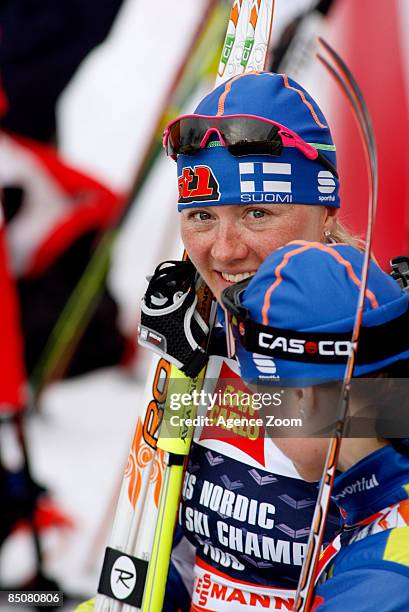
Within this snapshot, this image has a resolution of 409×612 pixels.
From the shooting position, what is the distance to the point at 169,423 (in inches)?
65.6

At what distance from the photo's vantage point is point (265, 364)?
1154 mm

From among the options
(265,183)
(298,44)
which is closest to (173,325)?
(265,183)

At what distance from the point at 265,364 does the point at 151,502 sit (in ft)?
2.10

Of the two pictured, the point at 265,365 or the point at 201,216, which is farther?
the point at 201,216

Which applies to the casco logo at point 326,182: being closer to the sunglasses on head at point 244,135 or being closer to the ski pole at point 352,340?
the sunglasses on head at point 244,135

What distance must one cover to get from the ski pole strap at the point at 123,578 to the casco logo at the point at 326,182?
770 millimetres

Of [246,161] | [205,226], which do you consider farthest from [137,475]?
[246,161]

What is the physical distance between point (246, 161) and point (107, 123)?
6697mm

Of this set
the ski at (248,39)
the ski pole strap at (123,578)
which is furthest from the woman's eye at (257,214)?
the ski pole strap at (123,578)

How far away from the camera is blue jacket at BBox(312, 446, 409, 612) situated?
1021 mm

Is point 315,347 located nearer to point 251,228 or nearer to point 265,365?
point 265,365

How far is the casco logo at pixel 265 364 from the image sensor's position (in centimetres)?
115

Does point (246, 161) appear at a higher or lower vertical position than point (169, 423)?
higher

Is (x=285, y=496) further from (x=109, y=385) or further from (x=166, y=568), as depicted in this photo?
(x=109, y=385)
